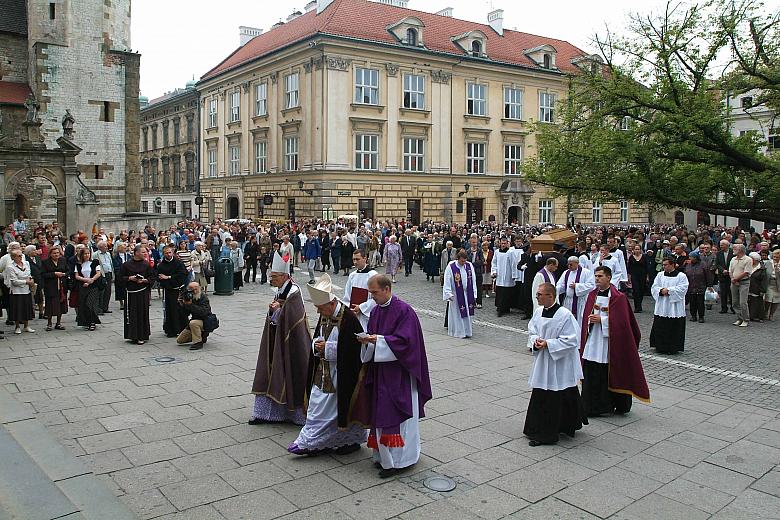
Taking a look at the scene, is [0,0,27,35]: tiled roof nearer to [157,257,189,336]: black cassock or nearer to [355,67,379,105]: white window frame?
[355,67,379,105]: white window frame

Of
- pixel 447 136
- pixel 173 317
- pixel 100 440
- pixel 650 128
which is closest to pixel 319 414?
pixel 100 440

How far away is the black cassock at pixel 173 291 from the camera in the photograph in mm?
12633

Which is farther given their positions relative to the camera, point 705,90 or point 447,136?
point 447,136

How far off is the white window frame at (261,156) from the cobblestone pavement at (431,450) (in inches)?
1343

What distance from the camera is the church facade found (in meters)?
31.2

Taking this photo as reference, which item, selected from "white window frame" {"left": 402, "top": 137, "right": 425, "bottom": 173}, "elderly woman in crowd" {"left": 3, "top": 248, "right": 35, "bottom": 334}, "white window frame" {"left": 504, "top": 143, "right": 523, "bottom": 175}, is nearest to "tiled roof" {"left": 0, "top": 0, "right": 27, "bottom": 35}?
"white window frame" {"left": 402, "top": 137, "right": 425, "bottom": 173}

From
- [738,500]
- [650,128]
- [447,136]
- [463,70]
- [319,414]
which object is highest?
[463,70]

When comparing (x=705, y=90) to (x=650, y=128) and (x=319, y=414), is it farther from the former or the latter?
(x=319, y=414)

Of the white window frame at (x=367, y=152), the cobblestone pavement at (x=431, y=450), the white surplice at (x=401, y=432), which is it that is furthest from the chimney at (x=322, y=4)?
the white surplice at (x=401, y=432)

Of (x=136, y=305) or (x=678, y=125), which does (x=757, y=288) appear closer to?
(x=678, y=125)

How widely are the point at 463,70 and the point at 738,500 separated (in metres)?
40.0

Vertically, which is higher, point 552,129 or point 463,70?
point 463,70

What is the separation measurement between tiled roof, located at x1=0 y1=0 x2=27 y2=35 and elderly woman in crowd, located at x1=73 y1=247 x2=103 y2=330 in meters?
25.6

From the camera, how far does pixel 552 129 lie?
2319 centimetres
